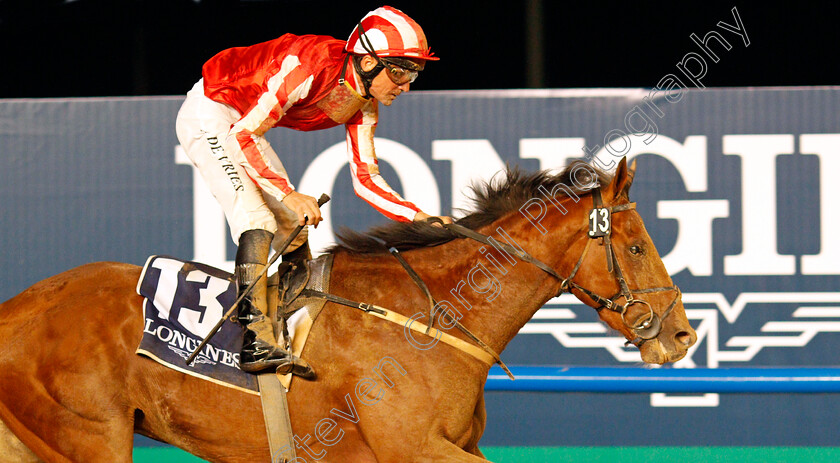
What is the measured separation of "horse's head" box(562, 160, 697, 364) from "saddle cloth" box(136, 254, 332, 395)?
2.80 ft

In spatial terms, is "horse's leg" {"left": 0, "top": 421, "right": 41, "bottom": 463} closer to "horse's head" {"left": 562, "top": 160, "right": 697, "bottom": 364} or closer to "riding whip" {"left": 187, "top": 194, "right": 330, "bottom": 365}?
"riding whip" {"left": 187, "top": 194, "right": 330, "bottom": 365}

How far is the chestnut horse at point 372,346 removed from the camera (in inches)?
104

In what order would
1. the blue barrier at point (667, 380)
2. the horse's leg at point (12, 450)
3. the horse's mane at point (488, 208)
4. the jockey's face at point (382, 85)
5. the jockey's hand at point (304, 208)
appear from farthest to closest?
1. the blue barrier at point (667, 380)
2. the horse's leg at point (12, 450)
3. the horse's mane at point (488, 208)
4. the jockey's face at point (382, 85)
5. the jockey's hand at point (304, 208)

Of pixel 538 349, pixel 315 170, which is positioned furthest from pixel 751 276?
pixel 315 170

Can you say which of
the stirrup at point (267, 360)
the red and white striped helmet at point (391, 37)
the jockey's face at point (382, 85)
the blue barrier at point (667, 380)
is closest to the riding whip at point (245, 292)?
the stirrup at point (267, 360)

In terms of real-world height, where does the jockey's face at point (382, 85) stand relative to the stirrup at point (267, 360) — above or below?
above

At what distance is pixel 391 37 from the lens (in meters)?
2.71

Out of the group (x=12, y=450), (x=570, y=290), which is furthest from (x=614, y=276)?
(x=12, y=450)

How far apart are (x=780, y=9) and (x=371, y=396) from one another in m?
6.90

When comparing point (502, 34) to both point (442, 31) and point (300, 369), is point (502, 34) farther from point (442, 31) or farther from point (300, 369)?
point (300, 369)

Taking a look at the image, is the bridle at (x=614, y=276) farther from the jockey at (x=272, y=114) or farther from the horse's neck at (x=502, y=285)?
the jockey at (x=272, y=114)

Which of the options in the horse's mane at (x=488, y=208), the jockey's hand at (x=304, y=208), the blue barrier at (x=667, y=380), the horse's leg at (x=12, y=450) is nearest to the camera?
the jockey's hand at (x=304, y=208)

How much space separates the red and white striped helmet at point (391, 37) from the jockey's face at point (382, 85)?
1.3 inches

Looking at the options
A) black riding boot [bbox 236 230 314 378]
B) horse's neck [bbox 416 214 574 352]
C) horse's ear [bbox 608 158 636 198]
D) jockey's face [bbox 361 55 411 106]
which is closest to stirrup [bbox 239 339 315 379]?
black riding boot [bbox 236 230 314 378]
